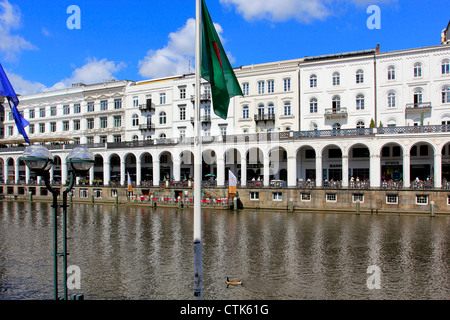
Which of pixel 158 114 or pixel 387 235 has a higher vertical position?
pixel 158 114

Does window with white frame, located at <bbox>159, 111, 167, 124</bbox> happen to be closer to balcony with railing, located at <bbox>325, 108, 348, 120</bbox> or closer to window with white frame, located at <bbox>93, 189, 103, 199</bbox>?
window with white frame, located at <bbox>93, 189, 103, 199</bbox>

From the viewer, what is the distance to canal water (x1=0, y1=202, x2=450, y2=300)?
14.9 metres

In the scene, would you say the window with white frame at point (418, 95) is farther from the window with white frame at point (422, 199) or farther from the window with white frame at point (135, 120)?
the window with white frame at point (135, 120)

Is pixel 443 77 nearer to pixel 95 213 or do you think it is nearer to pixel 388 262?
pixel 388 262

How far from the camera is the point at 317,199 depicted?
40.4 m

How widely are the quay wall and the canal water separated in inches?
140

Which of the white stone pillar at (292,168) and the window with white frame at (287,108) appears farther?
the window with white frame at (287,108)

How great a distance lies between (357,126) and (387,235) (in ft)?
77.2

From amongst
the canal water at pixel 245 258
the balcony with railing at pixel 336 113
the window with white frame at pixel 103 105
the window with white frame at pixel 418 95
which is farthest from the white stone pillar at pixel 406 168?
the window with white frame at pixel 103 105

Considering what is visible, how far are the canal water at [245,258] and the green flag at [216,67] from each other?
8.61 m

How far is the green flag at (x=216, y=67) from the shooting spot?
884 centimetres

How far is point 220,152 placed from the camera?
49.6 metres
